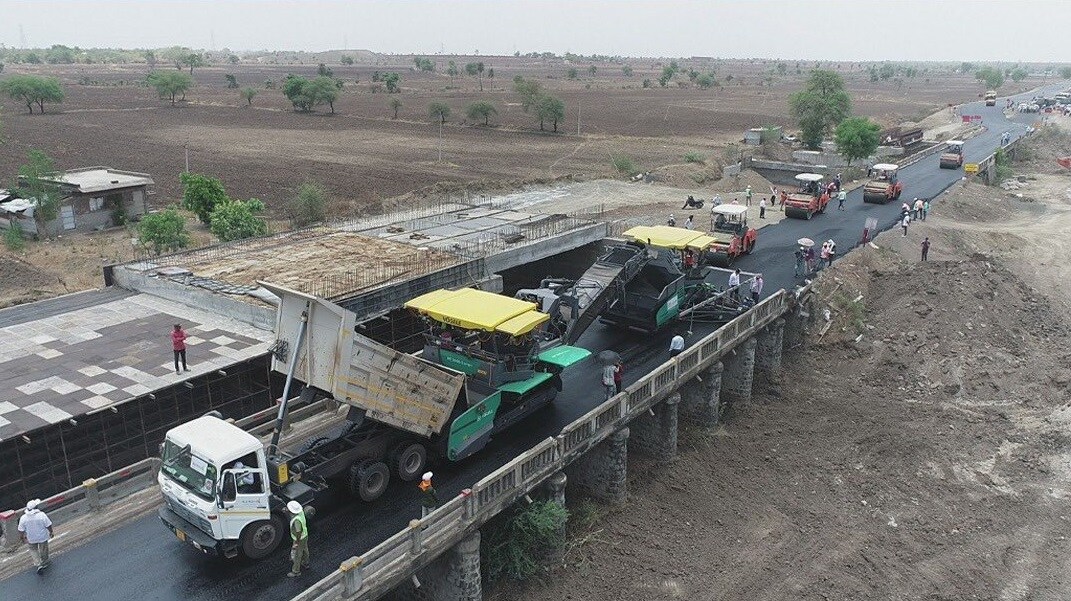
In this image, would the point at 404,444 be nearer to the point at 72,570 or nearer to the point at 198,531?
the point at 198,531

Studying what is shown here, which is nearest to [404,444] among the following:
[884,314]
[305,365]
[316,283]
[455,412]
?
[455,412]

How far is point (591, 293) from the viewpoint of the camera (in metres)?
22.9

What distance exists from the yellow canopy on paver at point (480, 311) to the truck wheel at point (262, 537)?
5601 mm

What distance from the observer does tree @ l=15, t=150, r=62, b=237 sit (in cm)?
4103

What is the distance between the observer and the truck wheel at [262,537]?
1362 centimetres

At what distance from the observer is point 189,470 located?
13.4 metres

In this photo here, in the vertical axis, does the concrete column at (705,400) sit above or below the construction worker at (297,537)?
below

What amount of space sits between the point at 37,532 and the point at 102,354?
10.5 metres

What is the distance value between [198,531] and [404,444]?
14.7ft

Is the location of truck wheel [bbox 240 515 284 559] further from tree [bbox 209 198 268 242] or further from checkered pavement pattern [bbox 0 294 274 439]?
tree [bbox 209 198 268 242]

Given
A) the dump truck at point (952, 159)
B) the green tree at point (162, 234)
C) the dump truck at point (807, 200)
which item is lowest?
the green tree at point (162, 234)

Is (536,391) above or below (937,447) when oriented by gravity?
above

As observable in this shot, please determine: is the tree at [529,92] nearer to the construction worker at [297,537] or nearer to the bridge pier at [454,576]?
the bridge pier at [454,576]

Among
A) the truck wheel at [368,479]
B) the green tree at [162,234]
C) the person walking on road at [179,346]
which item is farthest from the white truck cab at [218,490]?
the green tree at [162,234]
